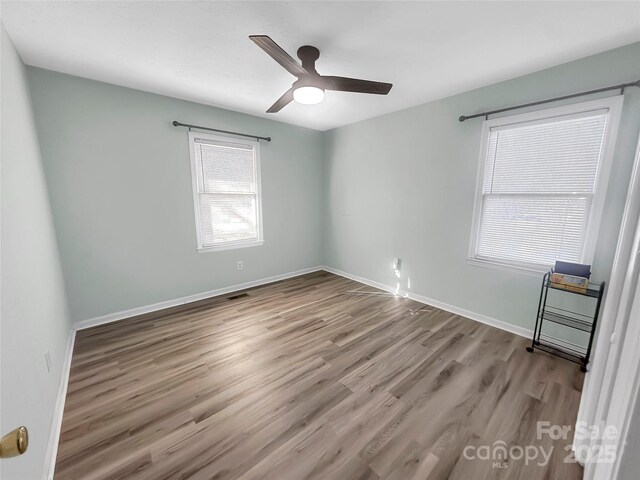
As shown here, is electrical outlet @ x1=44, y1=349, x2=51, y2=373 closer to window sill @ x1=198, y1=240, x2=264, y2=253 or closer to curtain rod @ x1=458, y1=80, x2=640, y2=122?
window sill @ x1=198, y1=240, x2=264, y2=253

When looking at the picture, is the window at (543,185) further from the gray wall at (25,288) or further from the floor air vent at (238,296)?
the gray wall at (25,288)

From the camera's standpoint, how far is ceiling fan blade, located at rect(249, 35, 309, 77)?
4.86 ft

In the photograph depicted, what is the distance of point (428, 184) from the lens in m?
3.23

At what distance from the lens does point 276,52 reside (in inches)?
63.7

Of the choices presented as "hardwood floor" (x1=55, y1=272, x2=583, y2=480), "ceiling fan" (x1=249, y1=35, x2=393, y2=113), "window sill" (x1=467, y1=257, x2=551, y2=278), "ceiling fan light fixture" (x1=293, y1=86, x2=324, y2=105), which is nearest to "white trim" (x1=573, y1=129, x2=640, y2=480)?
"hardwood floor" (x1=55, y1=272, x2=583, y2=480)

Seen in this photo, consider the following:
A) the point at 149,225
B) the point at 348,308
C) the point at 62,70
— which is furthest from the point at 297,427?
the point at 62,70

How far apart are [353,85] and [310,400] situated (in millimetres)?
2413

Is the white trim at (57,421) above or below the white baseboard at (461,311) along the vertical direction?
below

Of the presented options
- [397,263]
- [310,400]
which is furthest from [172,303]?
[397,263]

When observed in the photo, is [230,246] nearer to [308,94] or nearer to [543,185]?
[308,94]

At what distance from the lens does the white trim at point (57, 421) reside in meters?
1.34

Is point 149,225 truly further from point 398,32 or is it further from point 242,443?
point 398,32

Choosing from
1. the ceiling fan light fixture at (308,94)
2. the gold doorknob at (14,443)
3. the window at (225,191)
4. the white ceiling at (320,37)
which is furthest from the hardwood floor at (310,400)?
the white ceiling at (320,37)

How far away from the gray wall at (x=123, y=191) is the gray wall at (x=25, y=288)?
28 centimetres
